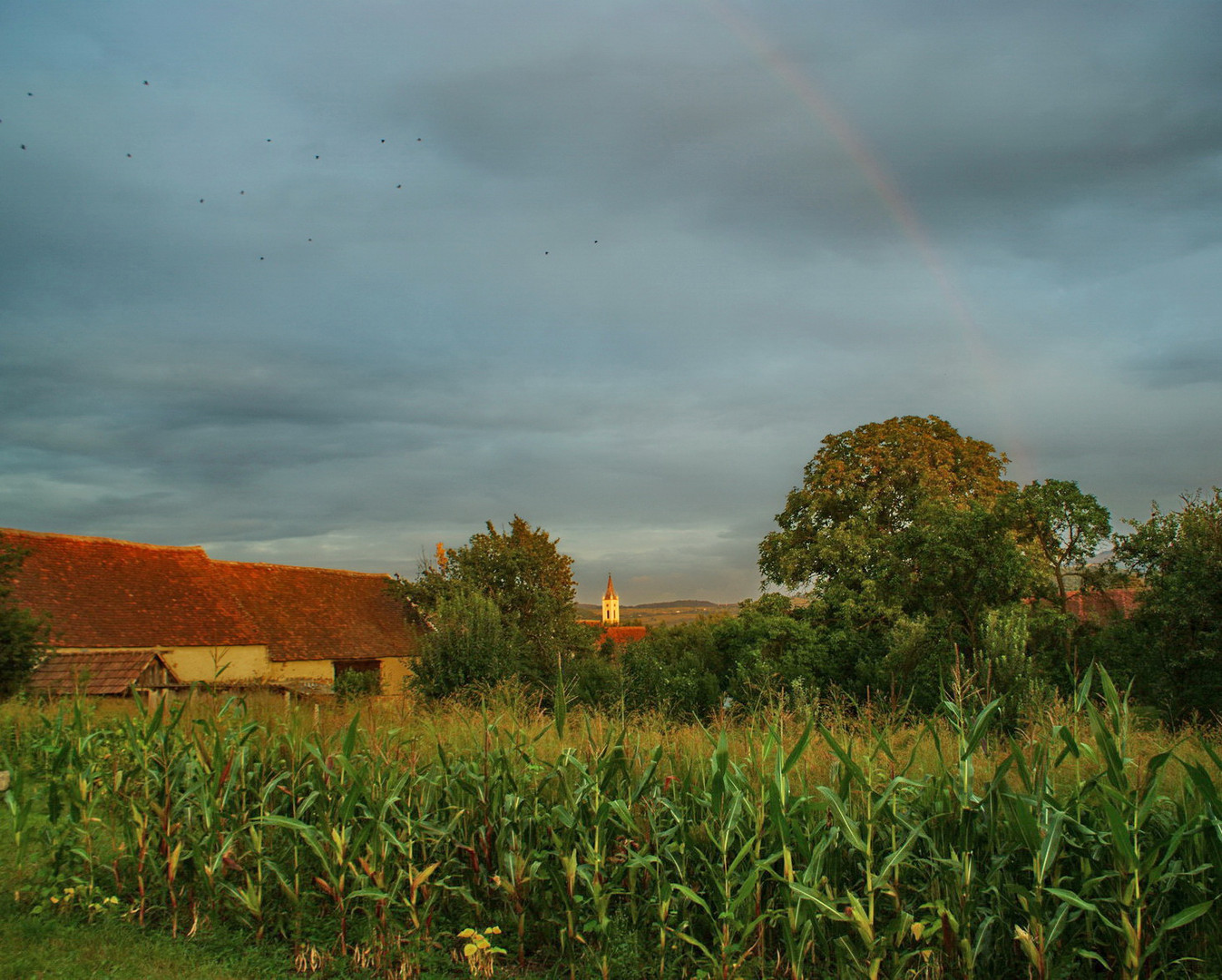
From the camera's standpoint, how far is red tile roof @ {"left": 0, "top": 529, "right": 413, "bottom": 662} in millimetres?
29000

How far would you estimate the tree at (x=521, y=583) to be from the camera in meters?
39.8

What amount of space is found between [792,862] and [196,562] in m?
36.7

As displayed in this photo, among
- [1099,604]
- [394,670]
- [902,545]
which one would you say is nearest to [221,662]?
[394,670]

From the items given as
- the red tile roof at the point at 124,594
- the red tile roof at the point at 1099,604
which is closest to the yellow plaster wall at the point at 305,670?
the red tile roof at the point at 124,594

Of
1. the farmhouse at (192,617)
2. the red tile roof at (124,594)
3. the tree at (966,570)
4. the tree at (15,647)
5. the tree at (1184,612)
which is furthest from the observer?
the red tile roof at (124,594)

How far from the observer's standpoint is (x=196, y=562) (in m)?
36.0

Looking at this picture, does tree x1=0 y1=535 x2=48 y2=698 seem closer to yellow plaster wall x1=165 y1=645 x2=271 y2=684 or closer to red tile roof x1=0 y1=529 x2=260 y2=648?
red tile roof x1=0 y1=529 x2=260 y2=648

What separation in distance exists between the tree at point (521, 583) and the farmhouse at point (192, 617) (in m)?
2.87

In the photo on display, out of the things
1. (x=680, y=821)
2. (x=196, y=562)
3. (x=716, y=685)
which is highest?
(x=196, y=562)

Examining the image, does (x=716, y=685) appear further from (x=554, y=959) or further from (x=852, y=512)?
(x=554, y=959)

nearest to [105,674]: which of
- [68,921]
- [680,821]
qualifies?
[68,921]

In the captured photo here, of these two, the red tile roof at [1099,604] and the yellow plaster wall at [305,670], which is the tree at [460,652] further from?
the red tile roof at [1099,604]

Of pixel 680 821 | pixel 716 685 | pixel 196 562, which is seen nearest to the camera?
pixel 680 821

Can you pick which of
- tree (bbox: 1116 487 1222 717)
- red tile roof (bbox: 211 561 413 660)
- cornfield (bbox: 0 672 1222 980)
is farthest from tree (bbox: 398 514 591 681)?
cornfield (bbox: 0 672 1222 980)
